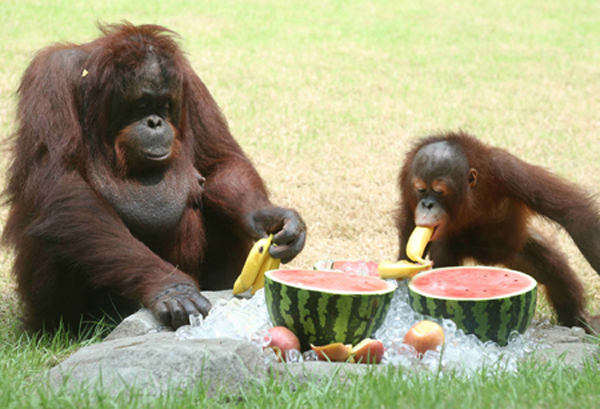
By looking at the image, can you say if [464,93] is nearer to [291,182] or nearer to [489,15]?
[291,182]

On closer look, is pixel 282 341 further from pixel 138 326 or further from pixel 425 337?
pixel 138 326

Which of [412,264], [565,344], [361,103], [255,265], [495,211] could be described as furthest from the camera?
[361,103]

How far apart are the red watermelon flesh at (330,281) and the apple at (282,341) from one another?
0.64 feet

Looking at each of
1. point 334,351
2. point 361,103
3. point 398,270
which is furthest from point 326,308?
point 361,103

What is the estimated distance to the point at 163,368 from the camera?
2.52m

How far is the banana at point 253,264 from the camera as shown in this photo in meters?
3.61

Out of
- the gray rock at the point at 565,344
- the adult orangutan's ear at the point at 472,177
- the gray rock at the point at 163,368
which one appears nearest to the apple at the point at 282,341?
the gray rock at the point at 163,368

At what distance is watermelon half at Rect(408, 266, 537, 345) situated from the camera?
313 cm

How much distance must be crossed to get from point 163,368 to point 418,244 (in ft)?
5.03

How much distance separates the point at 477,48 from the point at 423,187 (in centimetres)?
860

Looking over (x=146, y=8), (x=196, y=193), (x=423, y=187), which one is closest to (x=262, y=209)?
(x=196, y=193)

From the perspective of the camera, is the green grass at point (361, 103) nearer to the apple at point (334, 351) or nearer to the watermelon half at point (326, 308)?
the apple at point (334, 351)

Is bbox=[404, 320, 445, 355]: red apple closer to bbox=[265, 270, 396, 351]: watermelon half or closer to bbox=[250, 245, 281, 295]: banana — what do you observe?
bbox=[265, 270, 396, 351]: watermelon half

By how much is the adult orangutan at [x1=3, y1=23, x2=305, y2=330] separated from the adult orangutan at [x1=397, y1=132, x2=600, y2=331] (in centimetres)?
70
